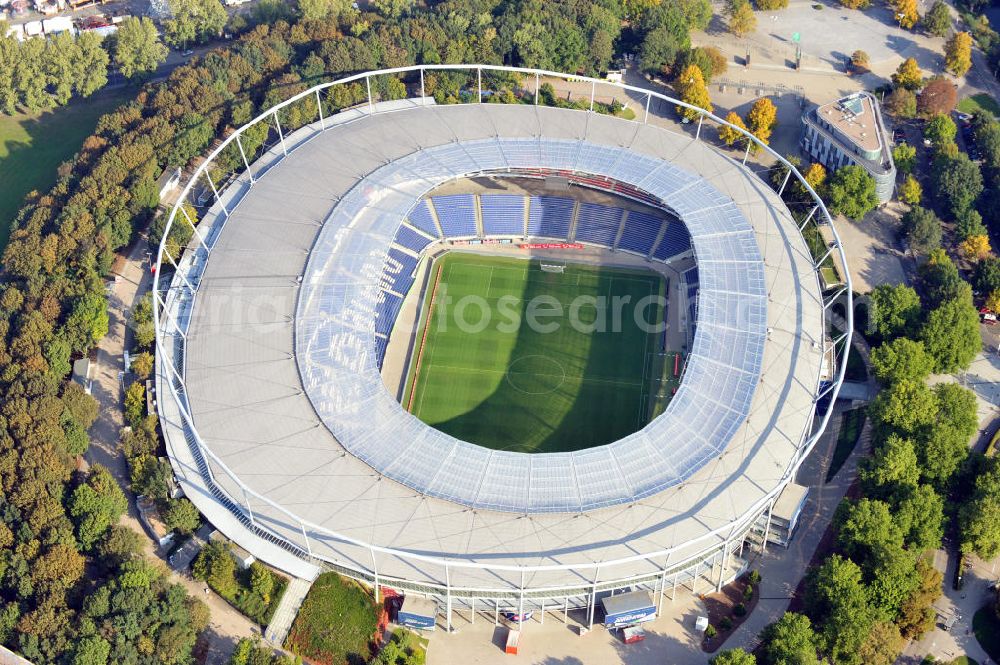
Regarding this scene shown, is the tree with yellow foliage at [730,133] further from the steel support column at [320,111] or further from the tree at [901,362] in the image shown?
the steel support column at [320,111]

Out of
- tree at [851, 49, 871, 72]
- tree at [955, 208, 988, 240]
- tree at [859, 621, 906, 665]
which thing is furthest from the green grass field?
tree at [851, 49, 871, 72]

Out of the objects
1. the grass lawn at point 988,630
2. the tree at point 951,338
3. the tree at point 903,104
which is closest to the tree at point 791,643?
Answer: the grass lawn at point 988,630

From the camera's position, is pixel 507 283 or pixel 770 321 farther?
pixel 507 283

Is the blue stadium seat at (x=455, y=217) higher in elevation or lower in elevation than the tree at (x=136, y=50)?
lower

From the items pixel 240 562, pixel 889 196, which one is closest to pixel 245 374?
pixel 240 562

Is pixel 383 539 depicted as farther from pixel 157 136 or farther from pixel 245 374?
pixel 157 136

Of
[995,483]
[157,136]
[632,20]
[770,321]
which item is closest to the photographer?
[995,483]
